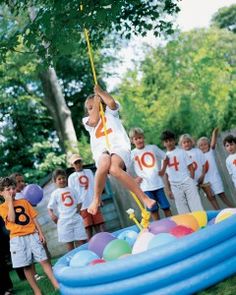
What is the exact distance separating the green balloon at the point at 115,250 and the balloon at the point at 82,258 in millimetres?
148

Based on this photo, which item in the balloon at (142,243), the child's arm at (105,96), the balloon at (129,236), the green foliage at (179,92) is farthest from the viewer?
the green foliage at (179,92)

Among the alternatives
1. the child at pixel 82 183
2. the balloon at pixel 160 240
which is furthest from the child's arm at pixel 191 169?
the balloon at pixel 160 240

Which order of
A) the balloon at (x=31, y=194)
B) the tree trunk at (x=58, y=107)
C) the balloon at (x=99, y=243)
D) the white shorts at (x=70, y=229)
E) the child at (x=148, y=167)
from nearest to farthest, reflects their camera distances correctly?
1. the balloon at (x=99, y=243)
2. the white shorts at (x=70, y=229)
3. the child at (x=148, y=167)
4. the balloon at (x=31, y=194)
5. the tree trunk at (x=58, y=107)

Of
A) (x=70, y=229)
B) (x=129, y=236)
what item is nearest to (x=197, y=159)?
(x=70, y=229)

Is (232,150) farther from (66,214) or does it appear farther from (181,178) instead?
(66,214)

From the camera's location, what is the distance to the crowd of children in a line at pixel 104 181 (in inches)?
177

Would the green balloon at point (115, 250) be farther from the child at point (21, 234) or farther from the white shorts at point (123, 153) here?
the child at point (21, 234)

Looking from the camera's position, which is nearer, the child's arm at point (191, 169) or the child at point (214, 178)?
the child's arm at point (191, 169)

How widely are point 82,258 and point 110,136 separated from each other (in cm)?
119

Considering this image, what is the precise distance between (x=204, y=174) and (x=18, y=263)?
325 cm

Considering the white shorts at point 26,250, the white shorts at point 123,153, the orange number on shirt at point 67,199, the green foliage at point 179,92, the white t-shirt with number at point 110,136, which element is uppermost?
the green foliage at point 179,92

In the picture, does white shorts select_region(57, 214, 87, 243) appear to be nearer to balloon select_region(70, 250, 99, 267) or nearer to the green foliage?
balloon select_region(70, 250, 99, 267)

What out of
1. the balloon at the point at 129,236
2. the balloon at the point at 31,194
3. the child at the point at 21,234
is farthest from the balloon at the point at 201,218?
the balloon at the point at 31,194

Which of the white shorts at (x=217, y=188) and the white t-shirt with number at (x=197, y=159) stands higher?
the white t-shirt with number at (x=197, y=159)
